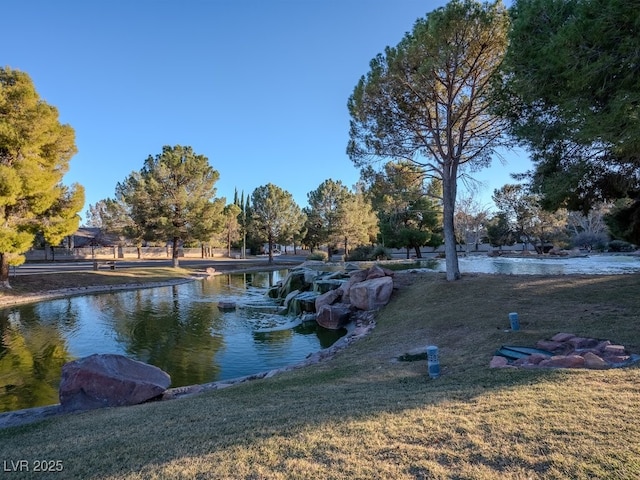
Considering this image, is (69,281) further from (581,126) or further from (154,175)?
(581,126)

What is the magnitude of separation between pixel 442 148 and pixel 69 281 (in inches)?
853

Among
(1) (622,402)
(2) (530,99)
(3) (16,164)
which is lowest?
(1) (622,402)

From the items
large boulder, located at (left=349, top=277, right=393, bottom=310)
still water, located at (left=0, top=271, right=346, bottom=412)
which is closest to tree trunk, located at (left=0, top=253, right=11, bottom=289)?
still water, located at (left=0, top=271, right=346, bottom=412)

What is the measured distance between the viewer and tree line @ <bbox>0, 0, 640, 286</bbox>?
6.15m

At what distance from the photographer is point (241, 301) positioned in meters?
18.6

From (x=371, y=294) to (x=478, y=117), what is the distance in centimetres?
725

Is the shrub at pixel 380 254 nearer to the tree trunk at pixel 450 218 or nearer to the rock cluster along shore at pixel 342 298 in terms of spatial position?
the rock cluster along shore at pixel 342 298

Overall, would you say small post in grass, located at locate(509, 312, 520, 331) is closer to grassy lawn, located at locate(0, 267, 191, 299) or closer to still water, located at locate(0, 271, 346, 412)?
still water, located at locate(0, 271, 346, 412)

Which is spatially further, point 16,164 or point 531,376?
point 16,164

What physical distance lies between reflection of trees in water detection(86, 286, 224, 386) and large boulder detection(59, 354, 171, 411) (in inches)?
76.6

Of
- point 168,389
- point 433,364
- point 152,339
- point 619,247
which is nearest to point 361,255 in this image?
point 619,247

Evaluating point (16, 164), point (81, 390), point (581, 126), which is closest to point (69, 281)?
point (16, 164)

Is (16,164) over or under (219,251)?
over

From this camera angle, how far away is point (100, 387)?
19.2 ft
